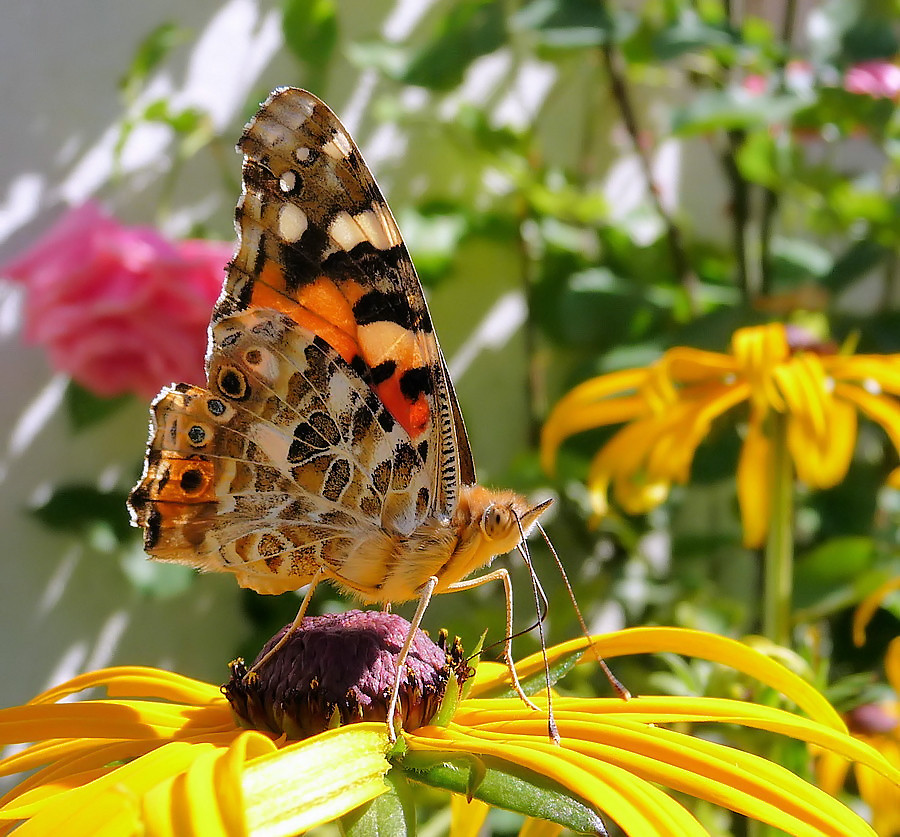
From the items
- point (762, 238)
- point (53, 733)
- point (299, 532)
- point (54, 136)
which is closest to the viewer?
point (53, 733)

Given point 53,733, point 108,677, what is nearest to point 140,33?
point 108,677

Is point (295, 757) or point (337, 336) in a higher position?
point (337, 336)

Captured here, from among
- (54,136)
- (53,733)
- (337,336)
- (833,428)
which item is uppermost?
(54,136)

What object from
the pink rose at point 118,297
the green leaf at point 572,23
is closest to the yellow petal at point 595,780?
the pink rose at point 118,297

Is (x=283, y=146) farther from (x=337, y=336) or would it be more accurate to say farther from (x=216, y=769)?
(x=216, y=769)

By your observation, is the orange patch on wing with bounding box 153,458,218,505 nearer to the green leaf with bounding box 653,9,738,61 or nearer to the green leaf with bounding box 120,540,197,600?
the green leaf with bounding box 120,540,197,600

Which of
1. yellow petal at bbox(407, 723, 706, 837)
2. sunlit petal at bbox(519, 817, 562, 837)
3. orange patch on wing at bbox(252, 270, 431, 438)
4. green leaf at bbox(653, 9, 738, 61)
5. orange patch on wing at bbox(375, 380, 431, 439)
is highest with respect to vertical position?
green leaf at bbox(653, 9, 738, 61)

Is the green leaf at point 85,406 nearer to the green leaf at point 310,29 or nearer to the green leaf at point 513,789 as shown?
the green leaf at point 310,29

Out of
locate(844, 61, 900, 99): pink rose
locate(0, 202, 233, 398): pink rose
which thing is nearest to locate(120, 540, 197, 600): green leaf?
locate(0, 202, 233, 398): pink rose
